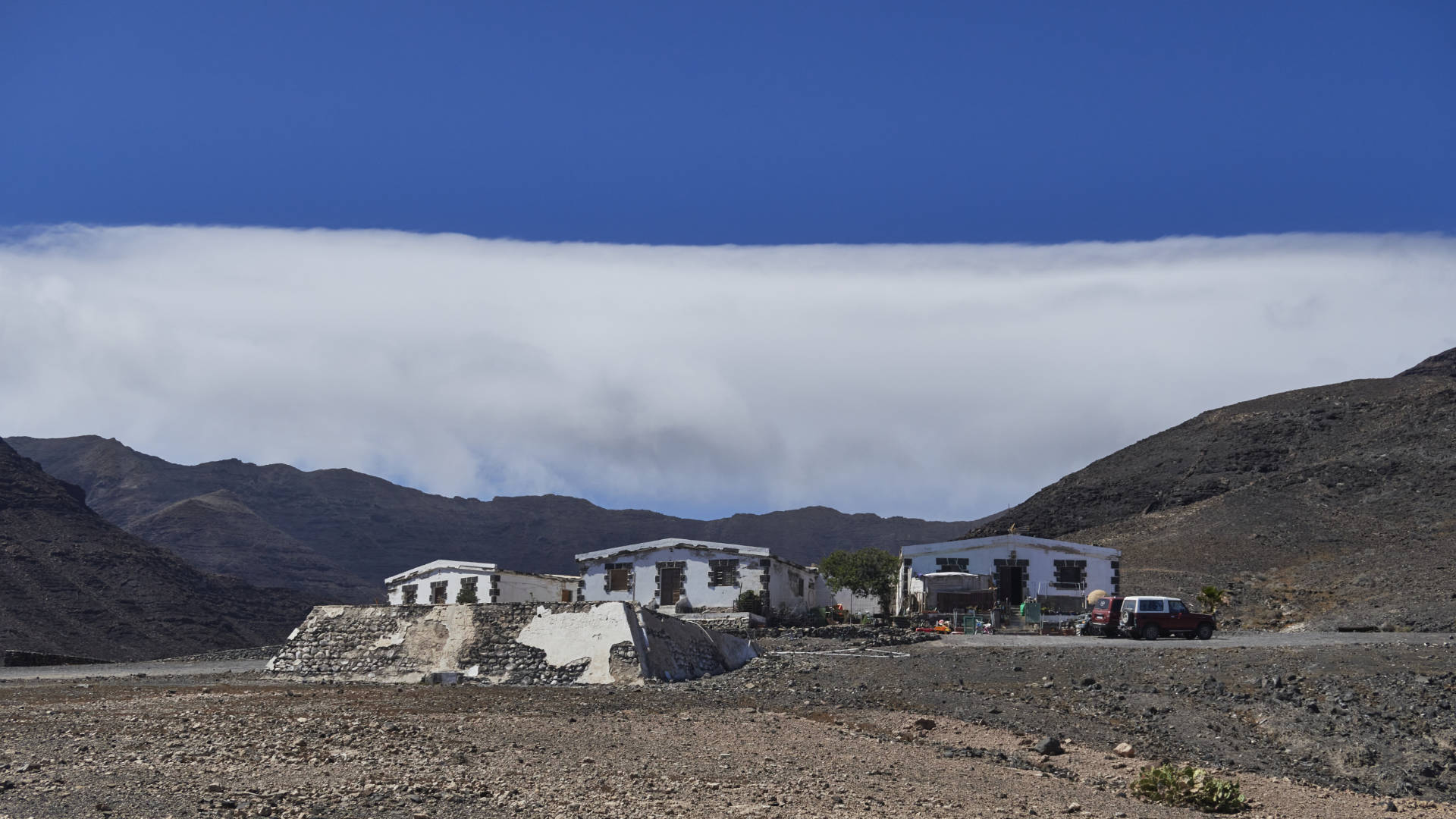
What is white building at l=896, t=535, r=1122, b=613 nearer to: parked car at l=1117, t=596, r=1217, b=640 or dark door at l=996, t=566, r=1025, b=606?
dark door at l=996, t=566, r=1025, b=606

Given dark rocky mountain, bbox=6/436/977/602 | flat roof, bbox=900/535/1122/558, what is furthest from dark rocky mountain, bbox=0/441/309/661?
flat roof, bbox=900/535/1122/558

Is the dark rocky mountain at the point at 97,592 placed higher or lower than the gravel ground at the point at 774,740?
higher

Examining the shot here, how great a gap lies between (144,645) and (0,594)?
29.3 feet

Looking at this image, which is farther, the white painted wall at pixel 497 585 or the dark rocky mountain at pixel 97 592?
the dark rocky mountain at pixel 97 592

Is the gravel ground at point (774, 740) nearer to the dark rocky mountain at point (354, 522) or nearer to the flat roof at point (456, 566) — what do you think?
the flat roof at point (456, 566)

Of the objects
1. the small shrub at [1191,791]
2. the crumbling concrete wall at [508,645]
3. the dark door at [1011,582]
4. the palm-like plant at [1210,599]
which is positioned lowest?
the small shrub at [1191,791]

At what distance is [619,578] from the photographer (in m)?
44.5

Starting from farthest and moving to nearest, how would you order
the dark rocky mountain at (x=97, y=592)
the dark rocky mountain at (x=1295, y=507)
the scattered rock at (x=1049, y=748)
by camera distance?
1. the dark rocky mountain at (x=97, y=592)
2. the dark rocky mountain at (x=1295, y=507)
3. the scattered rock at (x=1049, y=748)

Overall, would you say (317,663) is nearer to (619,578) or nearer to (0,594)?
(619,578)

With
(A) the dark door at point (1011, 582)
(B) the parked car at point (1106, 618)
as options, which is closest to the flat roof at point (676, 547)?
(A) the dark door at point (1011, 582)

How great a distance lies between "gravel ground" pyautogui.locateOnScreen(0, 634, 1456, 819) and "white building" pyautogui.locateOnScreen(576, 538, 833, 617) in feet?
47.3

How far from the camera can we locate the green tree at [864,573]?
47500 millimetres

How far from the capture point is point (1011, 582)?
46781mm

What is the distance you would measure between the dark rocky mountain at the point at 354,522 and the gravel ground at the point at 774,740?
400ft
